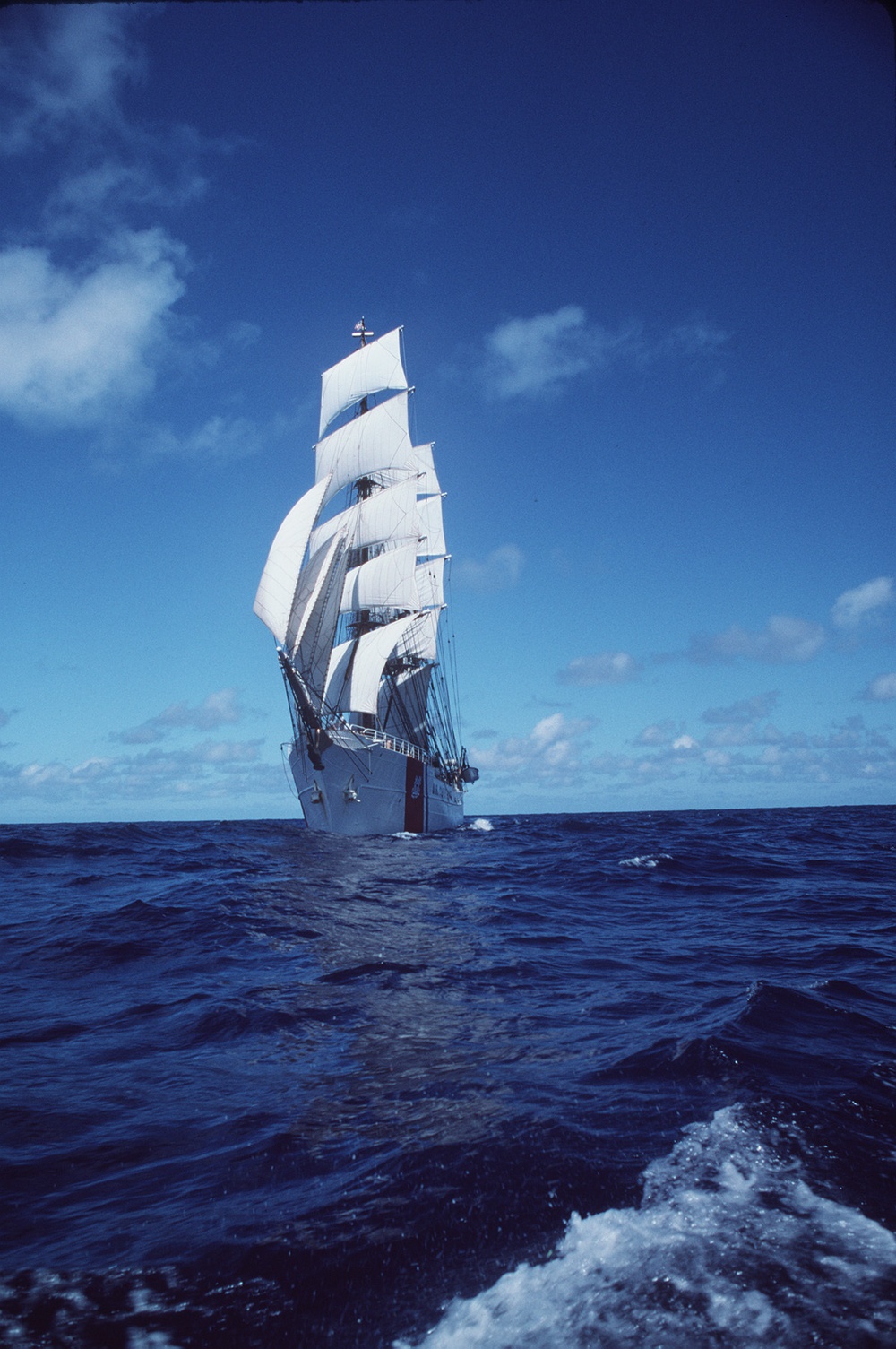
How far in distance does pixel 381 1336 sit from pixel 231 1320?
57 cm

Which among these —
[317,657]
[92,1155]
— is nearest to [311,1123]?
[92,1155]

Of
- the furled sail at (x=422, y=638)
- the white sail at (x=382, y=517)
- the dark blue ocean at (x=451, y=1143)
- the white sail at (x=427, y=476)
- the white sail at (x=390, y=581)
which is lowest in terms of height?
the dark blue ocean at (x=451, y=1143)

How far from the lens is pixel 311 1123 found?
409 centimetres

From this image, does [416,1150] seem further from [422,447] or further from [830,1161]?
[422,447]

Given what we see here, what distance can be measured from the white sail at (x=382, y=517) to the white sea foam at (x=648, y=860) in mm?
31462

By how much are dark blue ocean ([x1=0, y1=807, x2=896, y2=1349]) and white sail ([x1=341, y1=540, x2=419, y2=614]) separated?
1495 inches

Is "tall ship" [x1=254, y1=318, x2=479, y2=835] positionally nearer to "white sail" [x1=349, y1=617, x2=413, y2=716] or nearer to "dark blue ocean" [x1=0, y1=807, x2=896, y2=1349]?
"white sail" [x1=349, y1=617, x2=413, y2=716]

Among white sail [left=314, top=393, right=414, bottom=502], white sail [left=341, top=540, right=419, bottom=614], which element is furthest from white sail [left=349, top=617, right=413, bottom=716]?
white sail [left=314, top=393, right=414, bottom=502]

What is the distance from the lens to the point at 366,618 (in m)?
50.5

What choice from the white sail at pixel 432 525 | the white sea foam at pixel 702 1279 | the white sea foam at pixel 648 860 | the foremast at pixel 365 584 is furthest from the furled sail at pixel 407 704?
the white sea foam at pixel 702 1279

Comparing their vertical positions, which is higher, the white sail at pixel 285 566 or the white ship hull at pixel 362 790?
the white sail at pixel 285 566

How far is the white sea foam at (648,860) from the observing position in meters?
18.6

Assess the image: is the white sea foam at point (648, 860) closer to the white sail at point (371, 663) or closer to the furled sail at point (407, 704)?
the white sail at point (371, 663)

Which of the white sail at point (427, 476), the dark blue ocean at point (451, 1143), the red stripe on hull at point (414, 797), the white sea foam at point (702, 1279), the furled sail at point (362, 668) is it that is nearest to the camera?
the white sea foam at point (702, 1279)
